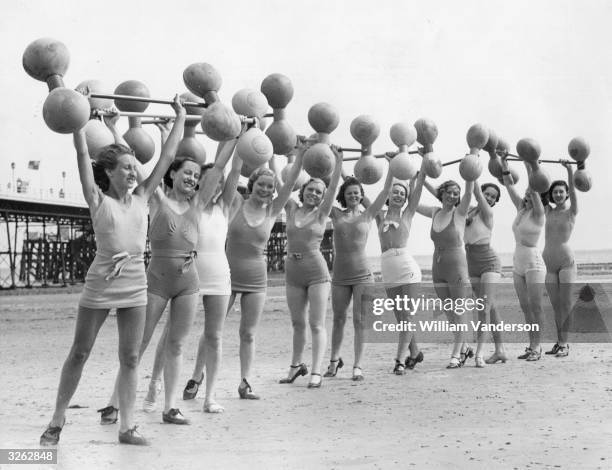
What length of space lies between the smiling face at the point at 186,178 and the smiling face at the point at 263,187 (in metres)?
1.01

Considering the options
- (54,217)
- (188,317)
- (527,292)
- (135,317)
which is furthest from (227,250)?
(54,217)

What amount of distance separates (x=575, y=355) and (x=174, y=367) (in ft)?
17.2

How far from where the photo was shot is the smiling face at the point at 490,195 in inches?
356

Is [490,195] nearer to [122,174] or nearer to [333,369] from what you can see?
[333,369]

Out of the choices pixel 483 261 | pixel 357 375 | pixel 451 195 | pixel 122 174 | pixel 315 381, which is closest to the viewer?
pixel 122 174

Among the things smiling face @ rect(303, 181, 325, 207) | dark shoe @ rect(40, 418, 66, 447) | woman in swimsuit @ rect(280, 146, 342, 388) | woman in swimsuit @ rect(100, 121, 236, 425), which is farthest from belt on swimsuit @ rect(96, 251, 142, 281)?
smiling face @ rect(303, 181, 325, 207)

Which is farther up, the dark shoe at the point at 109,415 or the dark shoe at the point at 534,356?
the dark shoe at the point at 109,415

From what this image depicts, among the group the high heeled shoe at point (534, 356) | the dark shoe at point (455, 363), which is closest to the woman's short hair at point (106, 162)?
the dark shoe at point (455, 363)

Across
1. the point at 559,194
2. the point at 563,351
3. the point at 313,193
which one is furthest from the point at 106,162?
the point at 563,351

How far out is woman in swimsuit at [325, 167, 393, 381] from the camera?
777 centimetres

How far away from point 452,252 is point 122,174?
450 centimetres

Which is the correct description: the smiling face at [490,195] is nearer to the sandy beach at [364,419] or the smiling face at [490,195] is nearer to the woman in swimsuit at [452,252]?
the woman in swimsuit at [452,252]

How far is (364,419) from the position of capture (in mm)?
5676

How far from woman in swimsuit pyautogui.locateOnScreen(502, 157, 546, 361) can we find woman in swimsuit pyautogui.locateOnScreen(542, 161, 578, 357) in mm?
210
